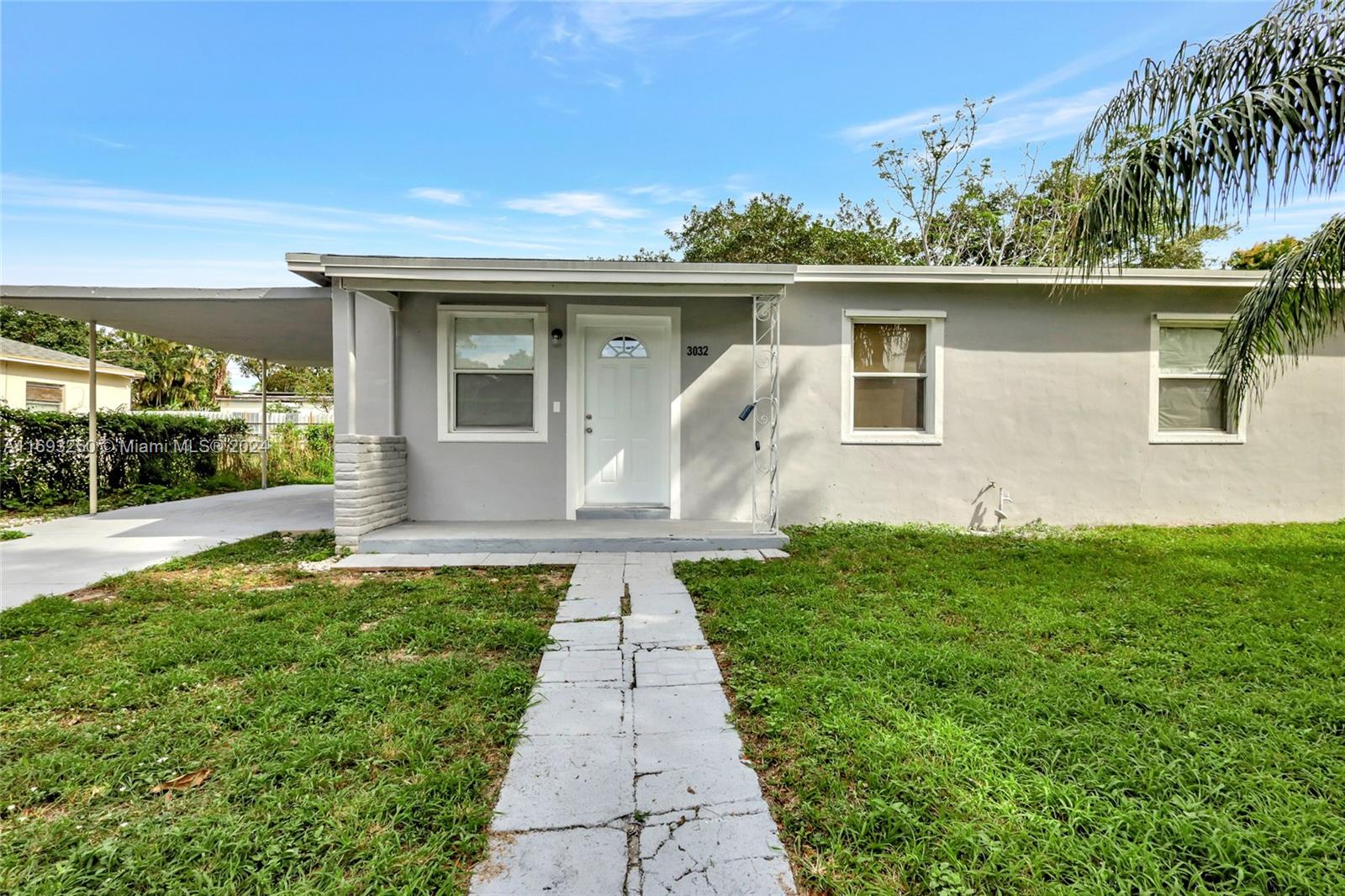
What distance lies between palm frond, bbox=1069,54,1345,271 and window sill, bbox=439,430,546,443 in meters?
5.27

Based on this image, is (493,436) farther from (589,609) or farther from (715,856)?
(715,856)

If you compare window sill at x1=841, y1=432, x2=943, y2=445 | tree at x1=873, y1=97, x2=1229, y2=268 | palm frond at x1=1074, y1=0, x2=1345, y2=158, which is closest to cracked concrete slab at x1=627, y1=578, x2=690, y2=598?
window sill at x1=841, y1=432, x2=943, y2=445

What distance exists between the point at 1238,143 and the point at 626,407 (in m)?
5.27

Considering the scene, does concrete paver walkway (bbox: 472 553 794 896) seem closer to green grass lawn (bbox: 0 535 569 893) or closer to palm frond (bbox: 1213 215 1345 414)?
green grass lawn (bbox: 0 535 569 893)

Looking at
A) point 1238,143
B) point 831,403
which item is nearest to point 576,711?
point 831,403

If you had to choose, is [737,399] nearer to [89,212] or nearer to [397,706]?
[397,706]

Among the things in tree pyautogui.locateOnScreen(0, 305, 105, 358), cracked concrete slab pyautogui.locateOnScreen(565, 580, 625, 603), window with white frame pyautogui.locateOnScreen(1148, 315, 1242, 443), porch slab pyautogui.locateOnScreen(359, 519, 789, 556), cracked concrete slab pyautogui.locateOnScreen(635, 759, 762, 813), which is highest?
tree pyautogui.locateOnScreen(0, 305, 105, 358)

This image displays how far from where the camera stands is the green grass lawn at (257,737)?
1538 mm

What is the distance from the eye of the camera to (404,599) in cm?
382

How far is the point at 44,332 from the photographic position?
22859 millimetres

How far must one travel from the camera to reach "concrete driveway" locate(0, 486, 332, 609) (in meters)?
4.38

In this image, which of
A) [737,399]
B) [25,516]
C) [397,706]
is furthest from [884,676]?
[25,516]

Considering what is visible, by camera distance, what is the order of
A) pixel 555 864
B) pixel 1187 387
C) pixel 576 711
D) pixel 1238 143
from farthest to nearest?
1. pixel 1187 387
2. pixel 1238 143
3. pixel 576 711
4. pixel 555 864

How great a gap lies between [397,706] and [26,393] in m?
17.5
